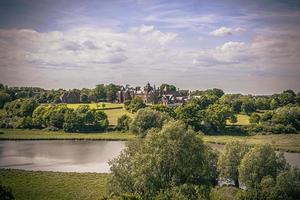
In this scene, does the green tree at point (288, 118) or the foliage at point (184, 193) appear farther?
the green tree at point (288, 118)

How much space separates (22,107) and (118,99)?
47575mm

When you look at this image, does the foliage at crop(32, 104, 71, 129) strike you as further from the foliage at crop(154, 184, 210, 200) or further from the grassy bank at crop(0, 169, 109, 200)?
the foliage at crop(154, 184, 210, 200)

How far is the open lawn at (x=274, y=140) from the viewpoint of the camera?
58.3 metres

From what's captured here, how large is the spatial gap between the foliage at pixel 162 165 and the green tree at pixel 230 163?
3.92 m

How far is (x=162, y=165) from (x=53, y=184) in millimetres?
12610

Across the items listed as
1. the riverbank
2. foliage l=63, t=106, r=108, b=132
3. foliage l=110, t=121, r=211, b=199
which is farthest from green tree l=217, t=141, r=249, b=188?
foliage l=63, t=106, r=108, b=132

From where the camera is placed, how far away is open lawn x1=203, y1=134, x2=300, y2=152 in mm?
58269

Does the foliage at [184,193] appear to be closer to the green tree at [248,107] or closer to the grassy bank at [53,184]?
the grassy bank at [53,184]

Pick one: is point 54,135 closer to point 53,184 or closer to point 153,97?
point 53,184

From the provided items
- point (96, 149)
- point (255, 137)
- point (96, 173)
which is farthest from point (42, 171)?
point (255, 137)

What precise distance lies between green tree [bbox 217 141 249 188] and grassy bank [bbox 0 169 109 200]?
10.4 m

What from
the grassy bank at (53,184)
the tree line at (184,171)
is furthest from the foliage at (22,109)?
the tree line at (184,171)

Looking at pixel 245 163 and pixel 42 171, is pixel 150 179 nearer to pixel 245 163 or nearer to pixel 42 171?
pixel 245 163

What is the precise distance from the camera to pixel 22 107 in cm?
8994
